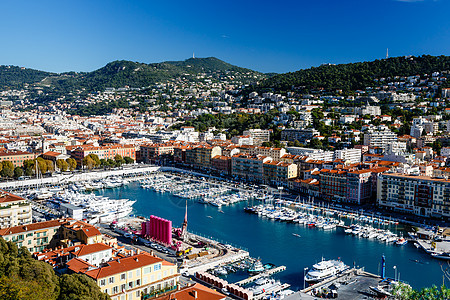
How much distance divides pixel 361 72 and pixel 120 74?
6931 centimetres

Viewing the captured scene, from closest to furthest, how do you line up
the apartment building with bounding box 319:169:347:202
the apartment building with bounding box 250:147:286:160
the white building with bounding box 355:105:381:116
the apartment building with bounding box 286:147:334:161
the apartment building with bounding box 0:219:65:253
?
the apartment building with bounding box 0:219:65:253 < the apartment building with bounding box 319:169:347:202 < the apartment building with bounding box 250:147:286:160 < the apartment building with bounding box 286:147:334:161 < the white building with bounding box 355:105:381:116

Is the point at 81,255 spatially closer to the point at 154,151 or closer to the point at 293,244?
the point at 293,244

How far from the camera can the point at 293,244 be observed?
19.1m

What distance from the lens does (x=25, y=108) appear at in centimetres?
9850

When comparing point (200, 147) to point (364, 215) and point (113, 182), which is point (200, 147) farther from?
point (364, 215)

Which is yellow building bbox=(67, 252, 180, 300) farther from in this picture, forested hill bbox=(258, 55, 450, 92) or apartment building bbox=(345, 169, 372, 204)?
forested hill bbox=(258, 55, 450, 92)

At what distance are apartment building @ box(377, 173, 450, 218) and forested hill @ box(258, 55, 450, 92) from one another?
41.6 m

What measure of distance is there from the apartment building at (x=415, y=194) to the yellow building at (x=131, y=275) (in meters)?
16.5

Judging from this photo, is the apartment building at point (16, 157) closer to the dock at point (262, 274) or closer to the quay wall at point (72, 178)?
the quay wall at point (72, 178)

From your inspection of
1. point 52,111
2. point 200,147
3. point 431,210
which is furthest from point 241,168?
point 52,111

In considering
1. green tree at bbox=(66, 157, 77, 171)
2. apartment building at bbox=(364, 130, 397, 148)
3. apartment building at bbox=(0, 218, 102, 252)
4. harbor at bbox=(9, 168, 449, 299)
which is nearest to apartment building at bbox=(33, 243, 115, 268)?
apartment building at bbox=(0, 218, 102, 252)

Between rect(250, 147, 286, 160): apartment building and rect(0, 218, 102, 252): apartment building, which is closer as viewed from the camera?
rect(0, 218, 102, 252): apartment building

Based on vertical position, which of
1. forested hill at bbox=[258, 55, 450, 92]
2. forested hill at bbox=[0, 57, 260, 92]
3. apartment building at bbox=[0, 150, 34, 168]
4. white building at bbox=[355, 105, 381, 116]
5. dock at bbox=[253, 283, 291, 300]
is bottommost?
dock at bbox=[253, 283, 291, 300]

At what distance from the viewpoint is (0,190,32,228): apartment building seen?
667 inches
